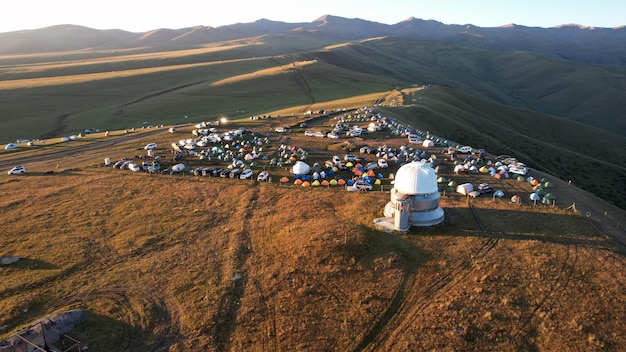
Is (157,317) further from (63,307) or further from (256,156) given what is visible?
(256,156)

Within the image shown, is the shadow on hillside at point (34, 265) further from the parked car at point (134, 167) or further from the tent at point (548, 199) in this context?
the tent at point (548, 199)

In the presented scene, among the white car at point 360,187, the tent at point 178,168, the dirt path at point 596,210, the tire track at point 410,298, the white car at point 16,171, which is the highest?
the white car at point 16,171

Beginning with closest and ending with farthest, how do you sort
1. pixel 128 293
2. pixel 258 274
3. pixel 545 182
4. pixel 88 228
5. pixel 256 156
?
pixel 128 293, pixel 258 274, pixel 88 228, pixel 545 182, pixel 256 156

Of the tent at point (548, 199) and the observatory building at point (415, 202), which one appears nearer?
the observatory building at point (415, 202)

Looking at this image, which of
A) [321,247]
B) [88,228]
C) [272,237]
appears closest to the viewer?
[321,247]

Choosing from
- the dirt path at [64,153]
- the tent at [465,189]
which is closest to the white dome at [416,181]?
the tent at [465,189]

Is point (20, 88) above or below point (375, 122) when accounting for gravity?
above

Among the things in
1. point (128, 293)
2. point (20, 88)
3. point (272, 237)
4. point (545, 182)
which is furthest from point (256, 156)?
point (20, 88)

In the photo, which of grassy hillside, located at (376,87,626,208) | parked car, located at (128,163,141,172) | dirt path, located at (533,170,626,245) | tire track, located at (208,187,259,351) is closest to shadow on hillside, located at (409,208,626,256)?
dirt path, located at (533,170,626,245)
